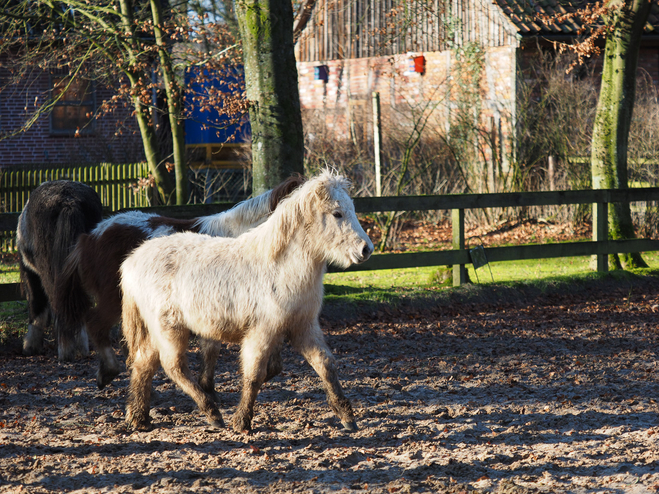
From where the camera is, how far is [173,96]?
11047 millimetres

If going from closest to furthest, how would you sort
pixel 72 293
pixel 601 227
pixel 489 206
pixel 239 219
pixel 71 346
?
pixel 239 219 → pixel 72 293 → pixel 71 346 → pixel 489 206 → pixel 601 227

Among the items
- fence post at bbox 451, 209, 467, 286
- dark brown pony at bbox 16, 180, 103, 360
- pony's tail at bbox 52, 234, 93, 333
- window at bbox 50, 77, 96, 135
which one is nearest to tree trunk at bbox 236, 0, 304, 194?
dark brown pony at bbox 16, 180, 103, 360

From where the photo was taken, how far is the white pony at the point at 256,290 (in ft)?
13.8

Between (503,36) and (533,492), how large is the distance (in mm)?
15556

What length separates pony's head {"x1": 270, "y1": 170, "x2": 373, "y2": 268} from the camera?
4.14 meters

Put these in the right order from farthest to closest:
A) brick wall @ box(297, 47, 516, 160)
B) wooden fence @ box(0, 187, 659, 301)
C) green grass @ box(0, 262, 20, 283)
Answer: brick wall @ box(297, 47, 516, 160) → green grass @ box(0, 262, 20, 283) → wooden fence @ box(0, 187, 659, 301)

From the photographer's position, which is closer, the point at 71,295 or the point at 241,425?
the point at 241,425

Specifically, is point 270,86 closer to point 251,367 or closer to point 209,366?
point 209,366

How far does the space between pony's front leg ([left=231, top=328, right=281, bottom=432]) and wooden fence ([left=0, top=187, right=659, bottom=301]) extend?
353 centimetres

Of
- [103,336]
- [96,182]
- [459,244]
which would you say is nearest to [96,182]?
[96,182]

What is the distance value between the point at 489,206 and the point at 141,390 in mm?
6144

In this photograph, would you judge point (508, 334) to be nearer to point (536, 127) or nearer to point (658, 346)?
point (658, 346)

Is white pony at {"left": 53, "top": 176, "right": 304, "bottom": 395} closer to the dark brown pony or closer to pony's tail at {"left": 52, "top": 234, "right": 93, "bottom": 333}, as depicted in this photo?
pony's tail at {"left": 52, "top": 234, "right": 93, "bottom": 333}

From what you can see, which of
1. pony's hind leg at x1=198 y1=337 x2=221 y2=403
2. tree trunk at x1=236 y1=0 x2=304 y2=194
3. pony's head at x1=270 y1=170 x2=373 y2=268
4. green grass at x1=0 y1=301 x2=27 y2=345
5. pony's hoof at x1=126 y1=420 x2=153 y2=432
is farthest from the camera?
tree trunk at x1=236 y1=0 x2=304 y2=194
